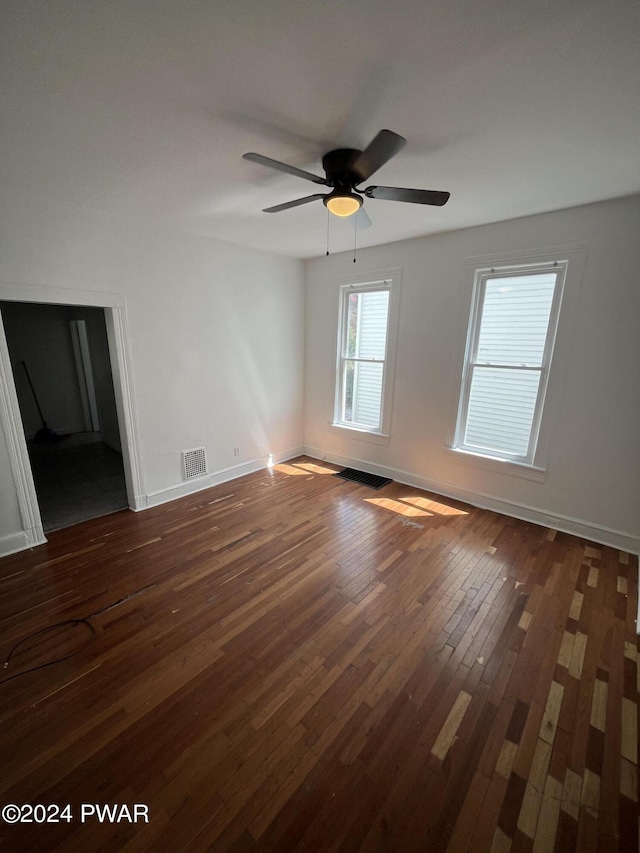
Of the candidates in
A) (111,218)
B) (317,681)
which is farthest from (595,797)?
(111,218)

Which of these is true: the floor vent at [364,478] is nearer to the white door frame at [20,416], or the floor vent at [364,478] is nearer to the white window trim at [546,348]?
the white window trim at [546,348]

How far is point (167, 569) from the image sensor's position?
2.57m

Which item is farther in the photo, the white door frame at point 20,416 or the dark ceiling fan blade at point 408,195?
Result: the white door frame at point 20,416

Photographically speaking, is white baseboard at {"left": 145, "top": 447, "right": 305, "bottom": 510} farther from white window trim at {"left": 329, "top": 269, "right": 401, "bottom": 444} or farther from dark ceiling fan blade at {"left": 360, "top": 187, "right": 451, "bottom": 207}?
dark ceiling fan blade at {"left": 360, "top": 187, "right": 451, "bottom": 207}

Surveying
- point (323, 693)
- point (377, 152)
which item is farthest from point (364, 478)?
point (377, 152)

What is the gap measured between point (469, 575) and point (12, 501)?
12.1 ft

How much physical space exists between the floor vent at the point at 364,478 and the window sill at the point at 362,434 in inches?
17.6

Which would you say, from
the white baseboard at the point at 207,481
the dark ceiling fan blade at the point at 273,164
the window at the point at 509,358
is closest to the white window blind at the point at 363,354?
the window at the point at 509,358

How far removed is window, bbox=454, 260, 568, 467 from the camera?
9.93 feet

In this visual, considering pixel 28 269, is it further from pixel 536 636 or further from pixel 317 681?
pixel 536 636

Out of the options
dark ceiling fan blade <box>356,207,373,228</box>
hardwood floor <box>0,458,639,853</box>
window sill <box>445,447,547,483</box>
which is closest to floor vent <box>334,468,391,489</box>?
window sill <box>445,447,547,483</box>

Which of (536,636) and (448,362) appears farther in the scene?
(448,362)

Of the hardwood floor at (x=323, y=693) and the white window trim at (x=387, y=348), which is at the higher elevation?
the white window trim at (x=387, y=348)

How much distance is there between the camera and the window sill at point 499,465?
3211mm
